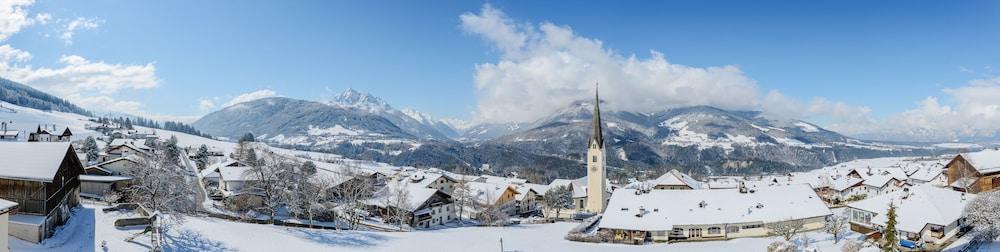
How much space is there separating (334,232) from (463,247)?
11793mm

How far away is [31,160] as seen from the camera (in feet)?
93.8

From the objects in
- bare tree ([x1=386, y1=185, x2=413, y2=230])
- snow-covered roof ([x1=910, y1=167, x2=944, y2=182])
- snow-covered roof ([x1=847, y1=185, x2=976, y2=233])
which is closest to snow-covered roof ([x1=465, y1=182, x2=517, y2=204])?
bare tree ([x1=386, y1=185, x2=413, y2=230])

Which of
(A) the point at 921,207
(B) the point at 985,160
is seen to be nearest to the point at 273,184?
(A) the point at 921,207

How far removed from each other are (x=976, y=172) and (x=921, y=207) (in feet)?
68.1

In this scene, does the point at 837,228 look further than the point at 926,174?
No

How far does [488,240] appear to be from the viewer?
48594 millimetres

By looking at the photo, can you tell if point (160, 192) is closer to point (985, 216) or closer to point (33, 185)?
point (33, 185)

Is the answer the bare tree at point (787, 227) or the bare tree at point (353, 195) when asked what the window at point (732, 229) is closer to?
the bare tree at point (787, 227)

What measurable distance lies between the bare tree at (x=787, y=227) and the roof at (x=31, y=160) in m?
51.5

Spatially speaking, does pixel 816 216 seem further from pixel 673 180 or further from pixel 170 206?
pixel 170 206

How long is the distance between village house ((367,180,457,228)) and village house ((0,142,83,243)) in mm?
32586

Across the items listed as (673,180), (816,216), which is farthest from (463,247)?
(673,180)

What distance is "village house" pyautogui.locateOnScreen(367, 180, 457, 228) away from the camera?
62.1 metres

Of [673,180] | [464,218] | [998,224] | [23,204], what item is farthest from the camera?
[673,180]
